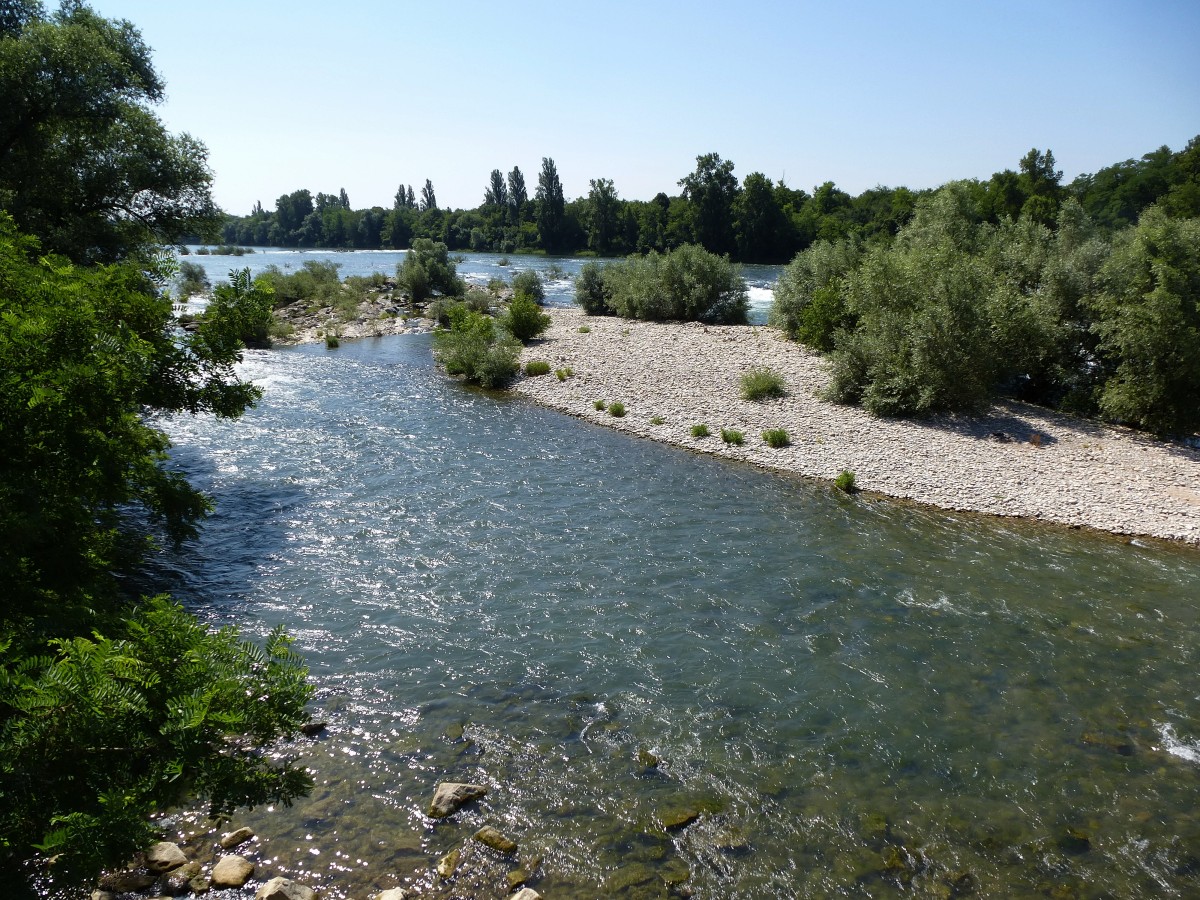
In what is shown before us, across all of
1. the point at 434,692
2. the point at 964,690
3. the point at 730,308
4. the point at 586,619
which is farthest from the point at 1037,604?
the point at 730,308

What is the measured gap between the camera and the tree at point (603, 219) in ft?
414

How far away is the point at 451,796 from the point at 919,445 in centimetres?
1840

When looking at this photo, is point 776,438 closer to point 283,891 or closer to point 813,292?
point 813,292

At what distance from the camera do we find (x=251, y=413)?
2636 centimetres

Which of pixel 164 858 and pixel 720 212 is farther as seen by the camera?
pixel 720 212

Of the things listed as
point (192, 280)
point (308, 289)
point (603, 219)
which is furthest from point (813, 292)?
point (603, 219)

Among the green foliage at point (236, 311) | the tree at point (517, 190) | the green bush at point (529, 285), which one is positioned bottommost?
the green foliage at point (236, 311)

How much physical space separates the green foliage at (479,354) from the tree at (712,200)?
266 feet

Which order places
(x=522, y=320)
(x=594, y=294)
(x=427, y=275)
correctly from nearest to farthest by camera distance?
(x=522, y=320) → (x=594, y=294) → (x=427, y=275)

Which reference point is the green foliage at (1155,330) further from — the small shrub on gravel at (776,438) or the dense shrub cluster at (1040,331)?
the small shrub on gravel at (776,438)

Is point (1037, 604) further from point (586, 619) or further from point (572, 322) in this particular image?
point (572, 322)

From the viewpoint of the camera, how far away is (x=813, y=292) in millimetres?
35219

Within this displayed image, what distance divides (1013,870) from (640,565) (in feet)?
27.5

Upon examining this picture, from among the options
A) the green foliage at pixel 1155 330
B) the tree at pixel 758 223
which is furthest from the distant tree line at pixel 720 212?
the green foliage at pixel 1155 330
